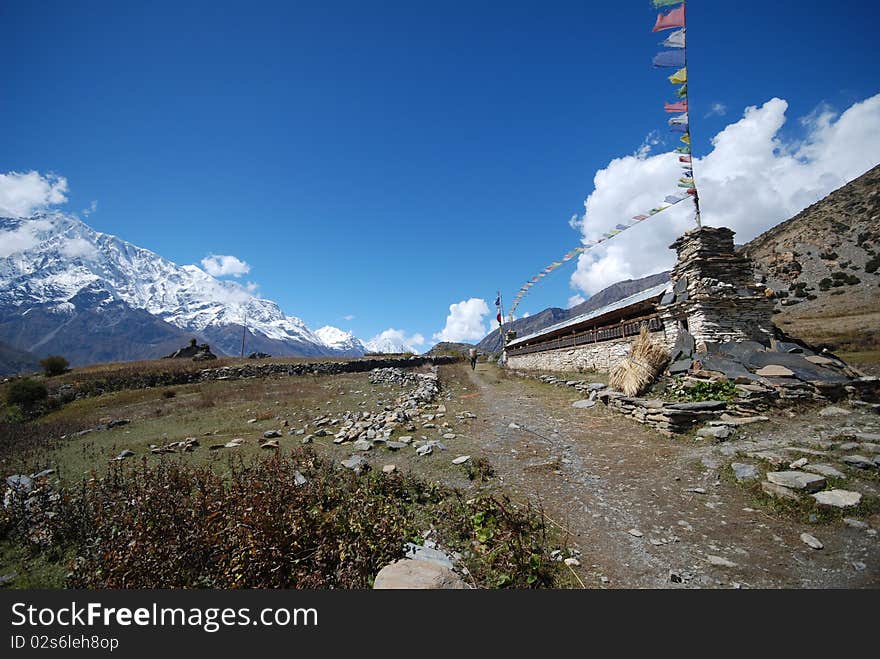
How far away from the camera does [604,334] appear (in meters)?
18.8

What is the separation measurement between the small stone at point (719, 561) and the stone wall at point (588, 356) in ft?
36.4

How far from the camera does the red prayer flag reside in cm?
1132

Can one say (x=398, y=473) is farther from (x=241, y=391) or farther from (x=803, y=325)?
(x=803, y=325)

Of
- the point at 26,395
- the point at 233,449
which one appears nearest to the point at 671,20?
the point at 233,449

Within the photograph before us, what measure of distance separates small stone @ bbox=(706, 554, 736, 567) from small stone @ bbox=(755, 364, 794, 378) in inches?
304

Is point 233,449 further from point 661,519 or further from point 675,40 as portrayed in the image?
point 675,40

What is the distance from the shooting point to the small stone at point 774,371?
9047 mm

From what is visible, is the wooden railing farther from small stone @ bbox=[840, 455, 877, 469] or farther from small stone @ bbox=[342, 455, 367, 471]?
small stone @ bbox=[342, 455, 367, 471]

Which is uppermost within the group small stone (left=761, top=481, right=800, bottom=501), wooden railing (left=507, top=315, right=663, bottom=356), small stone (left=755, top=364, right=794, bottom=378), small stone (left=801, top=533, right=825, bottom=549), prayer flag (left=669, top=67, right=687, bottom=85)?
prayer flag (left=669, top=67, right=687, bottom=85)

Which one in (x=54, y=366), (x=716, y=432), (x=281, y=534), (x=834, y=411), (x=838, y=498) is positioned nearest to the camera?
(x=281, y=534)

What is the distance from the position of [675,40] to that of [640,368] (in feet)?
Result: 37.1

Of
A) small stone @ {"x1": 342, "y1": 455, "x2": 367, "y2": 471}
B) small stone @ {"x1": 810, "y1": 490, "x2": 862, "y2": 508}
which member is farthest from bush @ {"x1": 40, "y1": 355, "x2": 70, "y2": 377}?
small stone @ {"x1": 810, "y1": 490, "x2": 862, "y2": 508}

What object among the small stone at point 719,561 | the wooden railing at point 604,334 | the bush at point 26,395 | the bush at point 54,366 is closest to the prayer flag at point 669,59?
the wooden railing at point 604,334

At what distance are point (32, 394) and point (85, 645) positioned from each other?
31.3m
